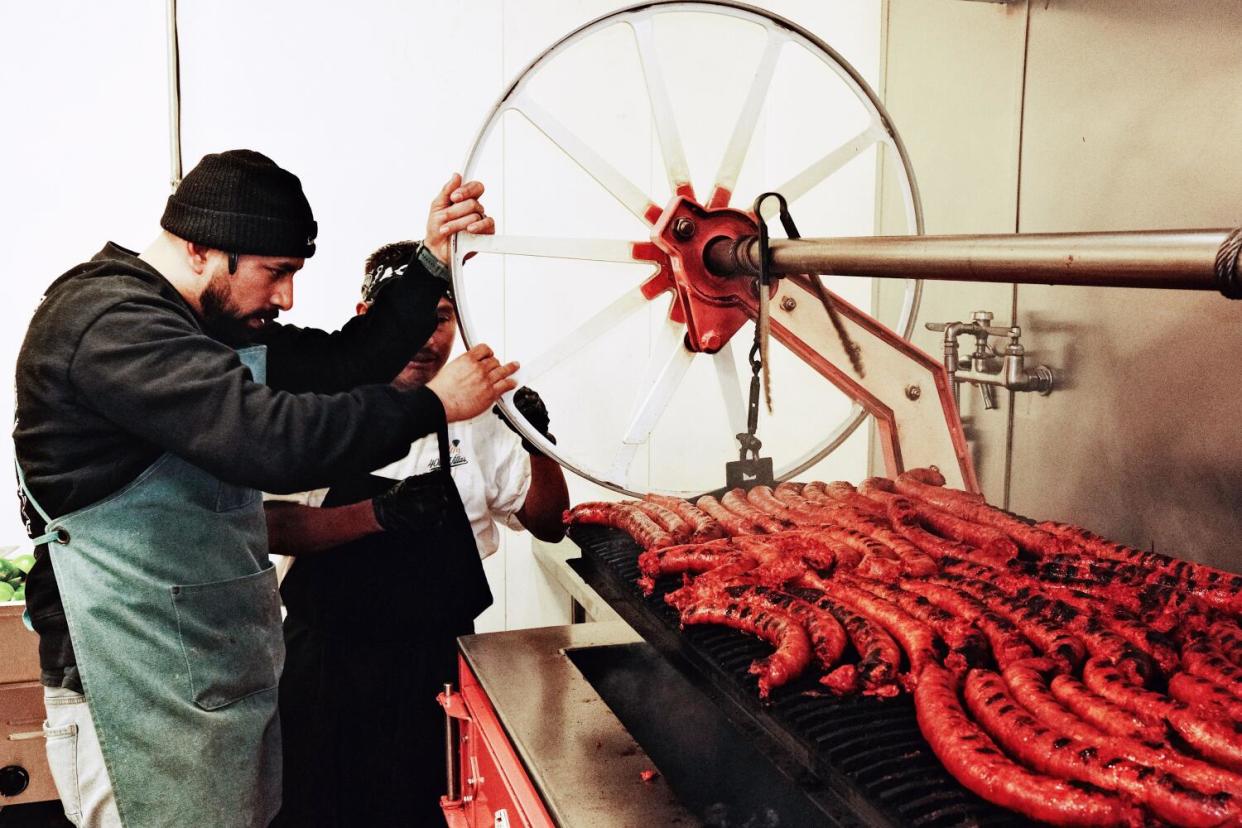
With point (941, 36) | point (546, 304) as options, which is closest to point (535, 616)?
point (546, 304)

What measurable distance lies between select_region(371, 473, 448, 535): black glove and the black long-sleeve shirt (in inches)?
21.3

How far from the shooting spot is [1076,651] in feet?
4.67

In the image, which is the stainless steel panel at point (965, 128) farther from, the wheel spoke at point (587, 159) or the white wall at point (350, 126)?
the wheel spoke at point (587, 159)

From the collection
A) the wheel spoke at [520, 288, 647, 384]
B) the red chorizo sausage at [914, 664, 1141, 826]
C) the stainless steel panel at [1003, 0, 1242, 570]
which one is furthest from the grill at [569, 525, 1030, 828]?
the stainless steel panel at [1003, 0, 1242, 570]

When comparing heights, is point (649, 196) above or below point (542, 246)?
above

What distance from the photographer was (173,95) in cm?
360

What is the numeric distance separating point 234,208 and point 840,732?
154cm

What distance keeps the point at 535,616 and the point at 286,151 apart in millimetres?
2029

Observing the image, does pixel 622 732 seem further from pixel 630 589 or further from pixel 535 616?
pixel 535 616

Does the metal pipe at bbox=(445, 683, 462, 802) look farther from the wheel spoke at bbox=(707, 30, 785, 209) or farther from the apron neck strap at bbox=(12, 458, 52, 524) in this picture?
the wheel spoke at bbox=(707, 30, 785, 209)

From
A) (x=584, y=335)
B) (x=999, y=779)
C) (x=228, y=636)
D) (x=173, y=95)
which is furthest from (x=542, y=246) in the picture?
(x=173, y=95)

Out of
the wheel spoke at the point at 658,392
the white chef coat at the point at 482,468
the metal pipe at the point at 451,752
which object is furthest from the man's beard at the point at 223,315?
the metal pipe at the point at 451,752

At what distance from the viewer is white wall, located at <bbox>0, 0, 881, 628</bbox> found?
358 cm

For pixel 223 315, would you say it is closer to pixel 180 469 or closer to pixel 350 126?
pixel 180 469
